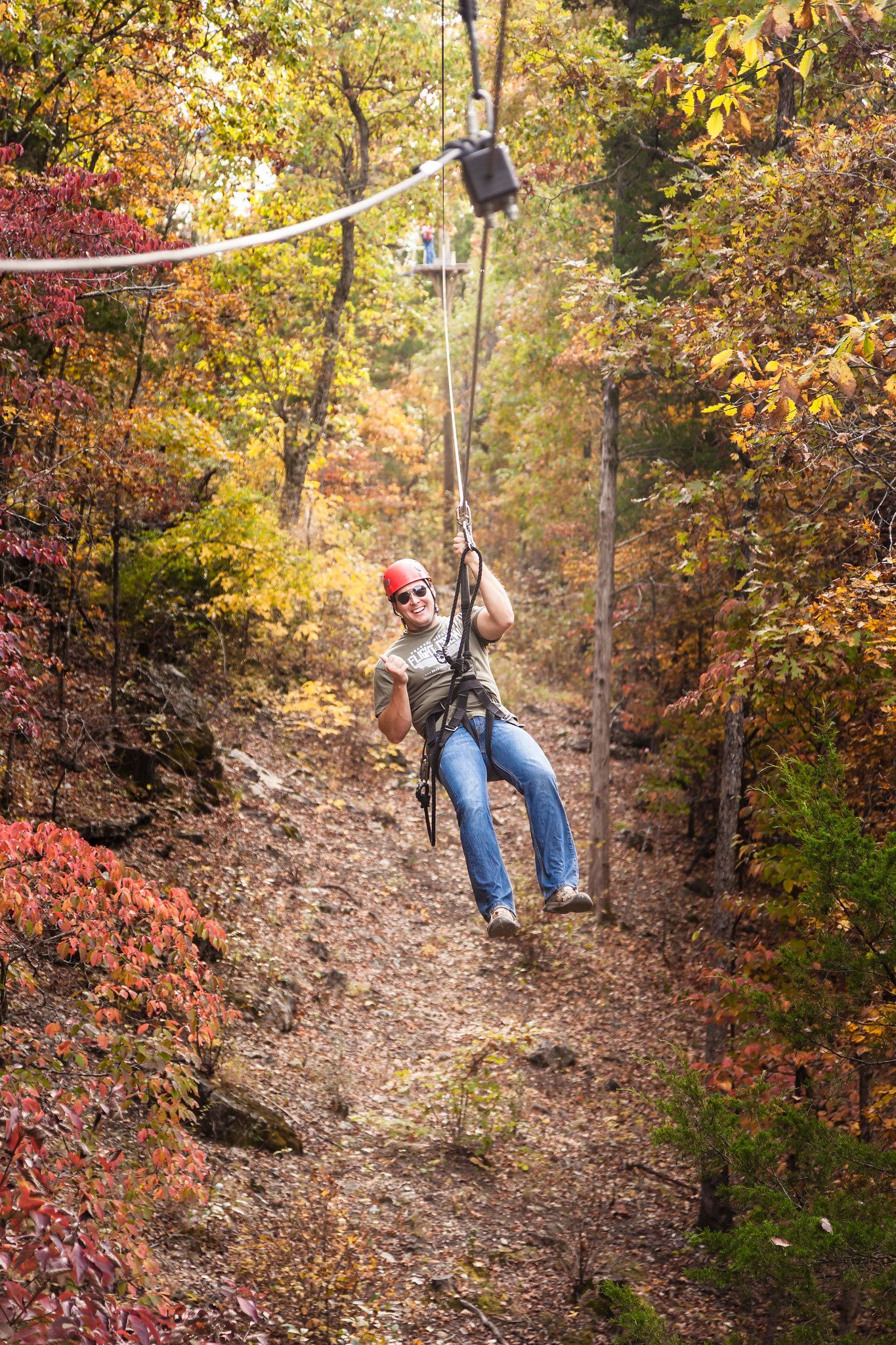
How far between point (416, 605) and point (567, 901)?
173cm

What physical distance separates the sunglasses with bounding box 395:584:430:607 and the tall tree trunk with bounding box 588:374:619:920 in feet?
29.0

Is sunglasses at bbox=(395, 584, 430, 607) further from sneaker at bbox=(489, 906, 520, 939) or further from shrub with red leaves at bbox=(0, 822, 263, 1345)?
shrub with red leaves at bbox=(0, 822, 263, 1345)

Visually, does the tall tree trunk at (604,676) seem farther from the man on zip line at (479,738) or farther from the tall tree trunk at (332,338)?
the man on zip line at (479,738)

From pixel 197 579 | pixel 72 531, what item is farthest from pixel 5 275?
pixel 197 579

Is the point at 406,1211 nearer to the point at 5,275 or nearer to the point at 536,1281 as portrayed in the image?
the point at 536,1281

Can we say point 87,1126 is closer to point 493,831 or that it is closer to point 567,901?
point 493,831

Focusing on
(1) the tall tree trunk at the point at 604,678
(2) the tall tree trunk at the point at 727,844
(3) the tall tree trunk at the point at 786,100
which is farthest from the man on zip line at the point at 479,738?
(1) the tall tree trunk at the point at 604,678

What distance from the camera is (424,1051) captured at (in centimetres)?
1091

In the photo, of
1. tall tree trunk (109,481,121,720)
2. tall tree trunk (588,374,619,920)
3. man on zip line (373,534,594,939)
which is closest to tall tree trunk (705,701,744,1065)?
tall tree trunk (588,374,619,920)

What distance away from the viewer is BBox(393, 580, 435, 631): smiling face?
229 inches

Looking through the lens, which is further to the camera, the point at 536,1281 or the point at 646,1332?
the point at 536,1281

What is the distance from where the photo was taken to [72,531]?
27.1ft

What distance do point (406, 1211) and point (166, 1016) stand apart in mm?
2489

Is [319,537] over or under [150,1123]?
over
